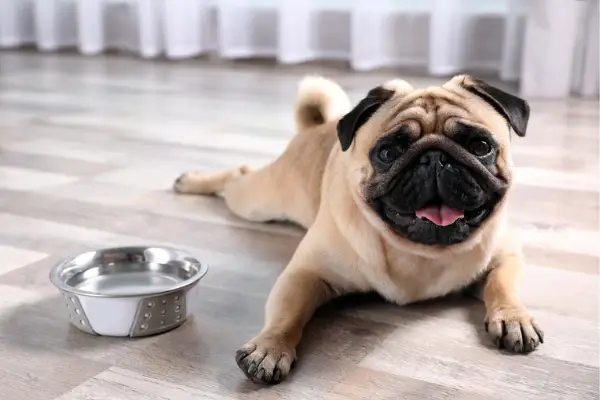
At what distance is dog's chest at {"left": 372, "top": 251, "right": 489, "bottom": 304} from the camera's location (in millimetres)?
1270

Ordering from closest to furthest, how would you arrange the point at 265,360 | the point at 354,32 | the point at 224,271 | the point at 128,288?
the point at 265,360 < the point at 128,288 < the point at 224,271 < the point at 354,32

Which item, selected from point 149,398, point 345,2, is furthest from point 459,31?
point 149,398

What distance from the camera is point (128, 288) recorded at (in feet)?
4.36

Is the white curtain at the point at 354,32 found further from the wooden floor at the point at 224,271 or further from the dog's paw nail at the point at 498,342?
the dog's paw nail at the point at 498,342

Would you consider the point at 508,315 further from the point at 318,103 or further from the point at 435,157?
the point at 318,103

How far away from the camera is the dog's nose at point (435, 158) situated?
1.14 meters


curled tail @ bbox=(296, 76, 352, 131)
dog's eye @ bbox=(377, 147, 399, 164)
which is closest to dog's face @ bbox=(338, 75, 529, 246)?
→ dog's eye @ bbox=(377, 147, 399, 164)

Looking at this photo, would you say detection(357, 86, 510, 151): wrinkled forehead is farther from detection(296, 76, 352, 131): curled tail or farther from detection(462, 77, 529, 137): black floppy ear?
detection(296, 76, 352, 131): curled tail

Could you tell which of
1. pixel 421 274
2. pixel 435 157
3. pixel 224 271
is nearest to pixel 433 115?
pixel 435 157

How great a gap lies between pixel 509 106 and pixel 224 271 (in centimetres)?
60

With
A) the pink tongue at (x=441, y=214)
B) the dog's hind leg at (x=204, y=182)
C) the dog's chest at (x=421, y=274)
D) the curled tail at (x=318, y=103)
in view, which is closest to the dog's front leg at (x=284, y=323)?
the dog's chest at (x=421, y=274)

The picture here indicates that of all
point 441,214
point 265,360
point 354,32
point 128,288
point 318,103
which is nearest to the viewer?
point 265,360

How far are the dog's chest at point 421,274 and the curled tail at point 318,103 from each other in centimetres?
54

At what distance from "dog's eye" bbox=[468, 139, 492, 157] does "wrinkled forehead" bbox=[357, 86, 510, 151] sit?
0.02 m
